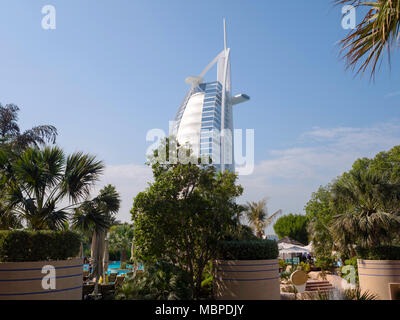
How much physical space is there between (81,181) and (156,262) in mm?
3695

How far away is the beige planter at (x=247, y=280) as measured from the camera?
10977 millimetres

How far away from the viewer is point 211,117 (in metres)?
81.1

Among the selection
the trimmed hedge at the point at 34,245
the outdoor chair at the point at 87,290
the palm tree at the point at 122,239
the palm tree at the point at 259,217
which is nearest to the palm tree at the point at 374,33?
the trimmed hedge at the point at 34,245

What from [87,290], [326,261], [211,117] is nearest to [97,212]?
[87,290]

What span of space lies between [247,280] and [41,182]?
23.0ft

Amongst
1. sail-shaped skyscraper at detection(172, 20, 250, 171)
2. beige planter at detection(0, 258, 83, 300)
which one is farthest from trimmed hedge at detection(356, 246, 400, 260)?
sail-shaped skyscraper at detection(172, 20, 250, 171)

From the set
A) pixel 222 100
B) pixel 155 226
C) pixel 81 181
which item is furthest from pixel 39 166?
pixel 222 100

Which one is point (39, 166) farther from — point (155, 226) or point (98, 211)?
point (155, 226)

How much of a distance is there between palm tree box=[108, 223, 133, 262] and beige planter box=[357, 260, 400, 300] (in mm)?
33771

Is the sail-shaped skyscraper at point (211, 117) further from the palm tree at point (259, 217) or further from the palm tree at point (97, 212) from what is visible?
the palm tree at point (97, 212)

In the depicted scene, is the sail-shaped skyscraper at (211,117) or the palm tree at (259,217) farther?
the sail-shaped skyscraper at (211,117)

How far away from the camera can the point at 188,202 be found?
12.0 metres

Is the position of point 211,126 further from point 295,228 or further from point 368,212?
point 368,212

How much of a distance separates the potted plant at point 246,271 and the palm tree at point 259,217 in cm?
912
